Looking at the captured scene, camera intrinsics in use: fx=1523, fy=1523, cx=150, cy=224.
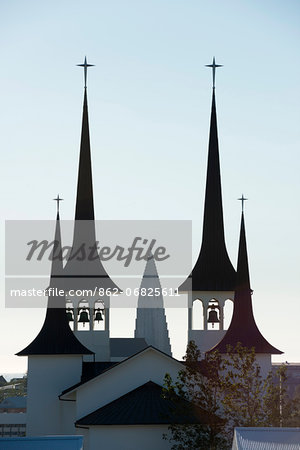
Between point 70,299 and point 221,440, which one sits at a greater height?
point 70,299

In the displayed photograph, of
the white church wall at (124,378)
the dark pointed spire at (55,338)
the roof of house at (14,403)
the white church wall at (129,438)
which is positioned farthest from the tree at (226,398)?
the roof of house at (14,403)

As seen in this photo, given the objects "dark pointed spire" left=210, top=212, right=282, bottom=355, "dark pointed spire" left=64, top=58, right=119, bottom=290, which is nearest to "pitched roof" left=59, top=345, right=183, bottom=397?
"dark pointed spire" left=210, top=212, right=282, bottom=355

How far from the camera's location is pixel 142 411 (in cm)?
6800

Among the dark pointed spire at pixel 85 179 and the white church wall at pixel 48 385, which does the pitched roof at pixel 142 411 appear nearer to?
the white church wall at pixel 48 385

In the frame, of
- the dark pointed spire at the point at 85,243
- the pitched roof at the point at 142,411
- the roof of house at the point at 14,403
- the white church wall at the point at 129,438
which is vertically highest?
the dark pointed spire at the point at 85,243

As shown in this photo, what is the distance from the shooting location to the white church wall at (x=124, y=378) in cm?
7100

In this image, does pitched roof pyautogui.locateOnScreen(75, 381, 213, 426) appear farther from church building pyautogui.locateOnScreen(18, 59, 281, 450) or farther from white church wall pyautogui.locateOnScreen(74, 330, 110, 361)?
white church wall pyautogui.locateOnScreen(74, 330, 110, 361)

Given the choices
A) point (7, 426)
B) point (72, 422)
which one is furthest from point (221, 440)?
point (7, 426)

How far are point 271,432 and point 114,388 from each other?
71.5ft

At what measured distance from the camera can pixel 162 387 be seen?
71000mm

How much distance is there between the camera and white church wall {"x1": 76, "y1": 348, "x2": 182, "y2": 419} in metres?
71.0

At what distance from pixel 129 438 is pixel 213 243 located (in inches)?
577

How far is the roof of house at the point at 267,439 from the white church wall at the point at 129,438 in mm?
16094

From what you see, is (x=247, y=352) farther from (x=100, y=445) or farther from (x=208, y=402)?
(x=100, y=445)
